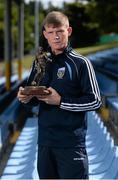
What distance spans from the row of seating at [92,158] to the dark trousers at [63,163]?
1.46m

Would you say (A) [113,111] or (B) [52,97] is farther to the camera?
(A) [113,111]

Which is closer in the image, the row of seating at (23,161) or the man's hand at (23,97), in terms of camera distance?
the man's hand at (23,97)

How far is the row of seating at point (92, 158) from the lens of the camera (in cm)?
564

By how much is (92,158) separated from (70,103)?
3.02 meters

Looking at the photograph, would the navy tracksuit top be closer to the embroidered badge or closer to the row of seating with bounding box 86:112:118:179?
the embroidered badge

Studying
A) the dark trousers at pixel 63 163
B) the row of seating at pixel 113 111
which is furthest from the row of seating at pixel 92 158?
the row of seating at pixel 113 111

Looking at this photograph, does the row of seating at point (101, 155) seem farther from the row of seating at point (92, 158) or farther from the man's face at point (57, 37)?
the man's face at point (57, 37)

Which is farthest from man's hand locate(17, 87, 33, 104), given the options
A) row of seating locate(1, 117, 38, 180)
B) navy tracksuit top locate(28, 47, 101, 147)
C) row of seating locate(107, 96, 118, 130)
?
row of seating locate(107, 96, 118, 130)

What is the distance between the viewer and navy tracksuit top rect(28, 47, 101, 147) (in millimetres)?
3561

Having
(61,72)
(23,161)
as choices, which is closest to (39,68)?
(61,72)

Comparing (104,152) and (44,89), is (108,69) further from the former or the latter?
(44,89)

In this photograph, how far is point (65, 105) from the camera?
3.52m

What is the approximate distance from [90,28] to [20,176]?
5888cm

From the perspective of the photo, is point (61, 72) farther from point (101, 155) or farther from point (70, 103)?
point (101, 155)
